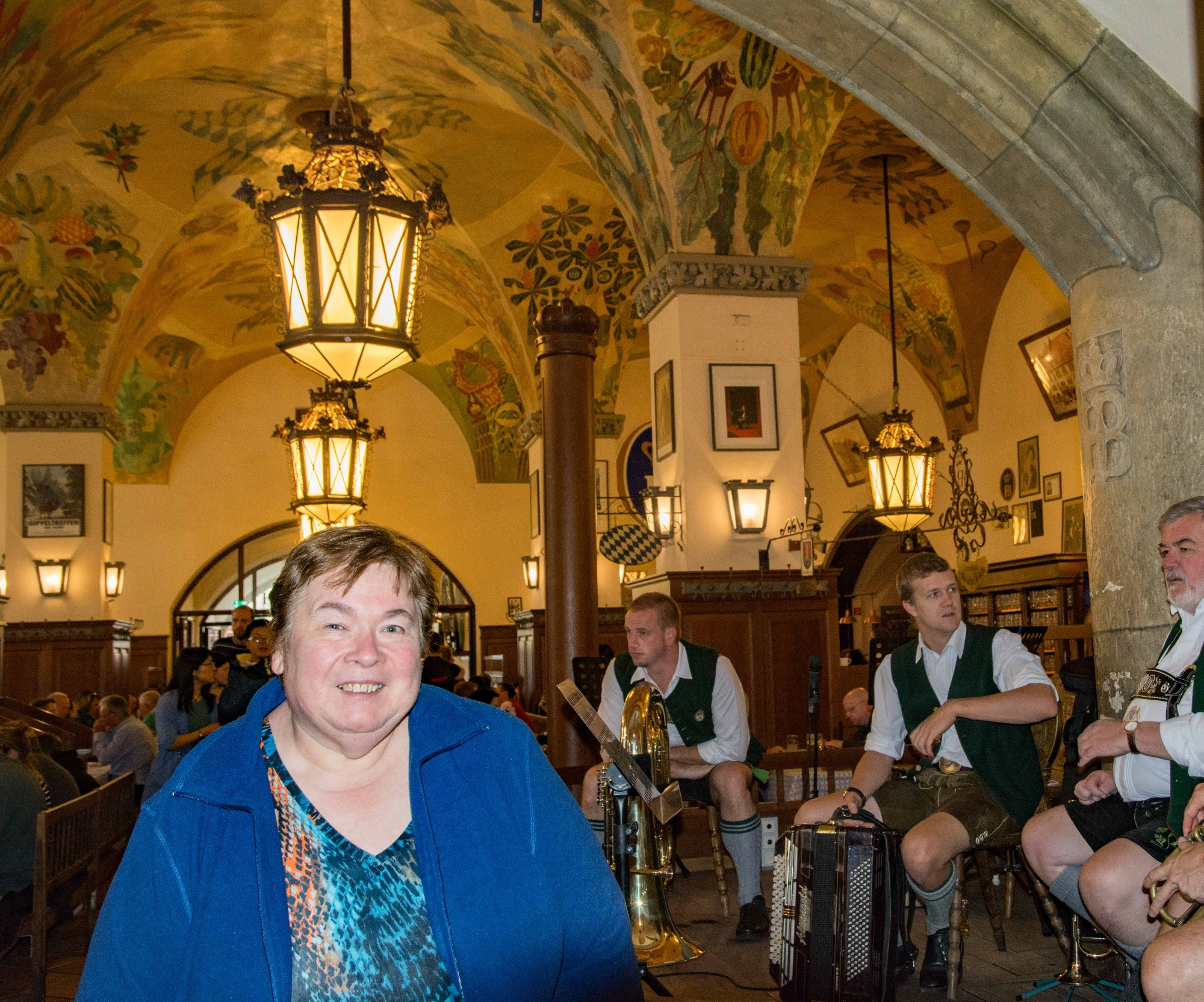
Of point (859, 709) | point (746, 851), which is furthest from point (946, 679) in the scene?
point (859, 709)

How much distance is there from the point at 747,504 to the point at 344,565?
8724 mm

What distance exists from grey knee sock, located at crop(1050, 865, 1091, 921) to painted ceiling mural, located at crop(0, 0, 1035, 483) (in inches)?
312

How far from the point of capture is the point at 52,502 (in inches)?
655

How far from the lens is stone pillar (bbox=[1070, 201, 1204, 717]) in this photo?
3377 mm

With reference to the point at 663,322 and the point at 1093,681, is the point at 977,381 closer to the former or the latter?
the point at 663,322

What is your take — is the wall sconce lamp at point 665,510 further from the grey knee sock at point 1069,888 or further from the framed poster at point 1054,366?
the grey knee sock at point 1069,888

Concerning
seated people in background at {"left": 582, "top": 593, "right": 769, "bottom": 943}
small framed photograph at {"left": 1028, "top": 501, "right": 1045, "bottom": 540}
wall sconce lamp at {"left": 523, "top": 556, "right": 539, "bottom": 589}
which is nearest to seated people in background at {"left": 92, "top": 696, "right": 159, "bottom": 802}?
seated people in background at {"left": 582, "top": 593, "right": 769, "bottom": 943}

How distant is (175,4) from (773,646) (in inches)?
343

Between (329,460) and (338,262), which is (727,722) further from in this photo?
(329,460)

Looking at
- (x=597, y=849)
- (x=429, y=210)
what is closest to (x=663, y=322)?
(x=429, y=210)

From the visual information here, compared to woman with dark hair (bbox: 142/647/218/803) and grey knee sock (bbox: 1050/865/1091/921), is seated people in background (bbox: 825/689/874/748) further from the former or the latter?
woman with dark hair (bbox: 142/647/218/803)

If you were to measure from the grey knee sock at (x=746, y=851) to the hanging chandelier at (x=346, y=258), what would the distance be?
246 centimetres

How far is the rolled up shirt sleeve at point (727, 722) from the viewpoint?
525 cm

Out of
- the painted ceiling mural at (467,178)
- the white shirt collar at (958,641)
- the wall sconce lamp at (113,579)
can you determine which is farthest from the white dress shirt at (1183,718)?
the wall sconce lamp at (113,579)
